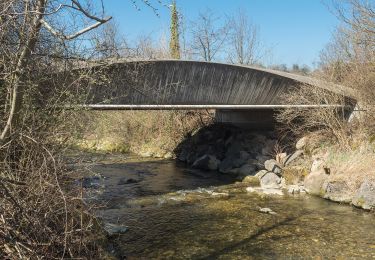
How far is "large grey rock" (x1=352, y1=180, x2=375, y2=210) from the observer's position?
11859 mm

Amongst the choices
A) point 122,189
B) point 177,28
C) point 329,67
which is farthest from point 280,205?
point 177,28

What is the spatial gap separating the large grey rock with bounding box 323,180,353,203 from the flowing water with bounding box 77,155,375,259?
0.39 metres

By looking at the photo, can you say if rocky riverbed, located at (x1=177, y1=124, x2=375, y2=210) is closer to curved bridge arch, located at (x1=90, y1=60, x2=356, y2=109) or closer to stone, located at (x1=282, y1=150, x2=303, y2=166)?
stone, located at (x1=282, y1=150, x2=303, y2=166)

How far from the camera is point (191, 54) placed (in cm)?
3712

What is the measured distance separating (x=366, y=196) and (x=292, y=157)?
566cm

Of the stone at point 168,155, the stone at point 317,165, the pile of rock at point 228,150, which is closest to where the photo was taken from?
the stone at point 317,165

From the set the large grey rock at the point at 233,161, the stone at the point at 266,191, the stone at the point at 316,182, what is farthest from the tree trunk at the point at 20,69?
the large grey rock at the point at 233,161

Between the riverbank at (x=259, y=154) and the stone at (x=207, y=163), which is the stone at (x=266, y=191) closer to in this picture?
the riverbank at (x=259, y=154)

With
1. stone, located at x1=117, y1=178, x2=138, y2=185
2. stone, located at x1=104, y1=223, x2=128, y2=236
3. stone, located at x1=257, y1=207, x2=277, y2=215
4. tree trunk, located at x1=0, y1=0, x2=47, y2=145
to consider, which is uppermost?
tree trunk, located at x1=0, y1=0, x2=47, y2=145

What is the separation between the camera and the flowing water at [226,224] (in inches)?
341

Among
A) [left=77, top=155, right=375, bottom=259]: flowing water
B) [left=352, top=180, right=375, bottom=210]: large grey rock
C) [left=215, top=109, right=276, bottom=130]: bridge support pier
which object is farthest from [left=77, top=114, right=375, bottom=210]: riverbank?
[left=77, top=155, right=375, bottom=259]: flowing water

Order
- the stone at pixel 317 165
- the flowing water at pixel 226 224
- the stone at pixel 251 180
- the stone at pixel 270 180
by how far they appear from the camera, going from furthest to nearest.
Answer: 1. the stone at pixel 251 180
2. the stone at pixel 270 180
3. the stone at pixel 317 165
4. the flowing water at pixel 226 224

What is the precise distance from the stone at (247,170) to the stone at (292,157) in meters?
1.47

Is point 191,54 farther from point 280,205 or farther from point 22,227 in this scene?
point 22,227
